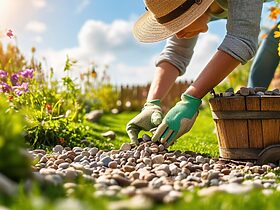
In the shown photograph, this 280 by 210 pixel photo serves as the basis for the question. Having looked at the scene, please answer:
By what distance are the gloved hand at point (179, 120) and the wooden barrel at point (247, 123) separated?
0.44ft

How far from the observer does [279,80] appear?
843cm

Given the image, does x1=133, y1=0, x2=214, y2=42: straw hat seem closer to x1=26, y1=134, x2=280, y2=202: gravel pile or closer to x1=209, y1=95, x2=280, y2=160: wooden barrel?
x1=209, y1=95, x2=280, y2=160: wooden barrel

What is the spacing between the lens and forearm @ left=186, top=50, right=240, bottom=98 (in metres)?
3.04

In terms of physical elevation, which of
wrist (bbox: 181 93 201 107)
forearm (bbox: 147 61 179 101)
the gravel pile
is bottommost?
the gravel pile

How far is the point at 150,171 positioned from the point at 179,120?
0.58 m

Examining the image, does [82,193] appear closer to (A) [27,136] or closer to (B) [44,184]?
(B) [44,184]

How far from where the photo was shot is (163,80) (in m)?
3.65

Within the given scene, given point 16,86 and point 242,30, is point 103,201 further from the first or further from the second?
point 16,86

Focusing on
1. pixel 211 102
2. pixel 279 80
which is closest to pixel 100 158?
pixel 211 102

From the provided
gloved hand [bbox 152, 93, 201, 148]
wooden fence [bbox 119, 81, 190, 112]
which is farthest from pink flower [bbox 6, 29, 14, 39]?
wooden fence [bbox 119, 81, 190, 112]

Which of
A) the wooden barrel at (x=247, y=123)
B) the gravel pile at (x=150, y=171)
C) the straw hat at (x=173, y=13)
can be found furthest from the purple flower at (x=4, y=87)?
the wooden barrel at (x=247, y=123)

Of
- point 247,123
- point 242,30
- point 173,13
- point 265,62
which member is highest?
point 173,13

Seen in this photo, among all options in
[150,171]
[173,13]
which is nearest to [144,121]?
[173,13]

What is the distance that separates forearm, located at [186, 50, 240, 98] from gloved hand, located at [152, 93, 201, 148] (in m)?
0.06
